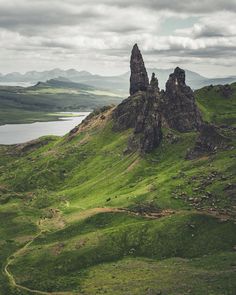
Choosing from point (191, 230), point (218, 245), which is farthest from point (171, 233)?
point (218, 245)

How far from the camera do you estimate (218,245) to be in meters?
142

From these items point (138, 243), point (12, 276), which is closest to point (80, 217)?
point (138, 243)

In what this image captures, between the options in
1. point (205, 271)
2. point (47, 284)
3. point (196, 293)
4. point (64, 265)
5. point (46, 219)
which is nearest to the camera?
point (196, 293)

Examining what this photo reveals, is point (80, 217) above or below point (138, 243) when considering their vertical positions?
above

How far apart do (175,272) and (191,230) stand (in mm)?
27197

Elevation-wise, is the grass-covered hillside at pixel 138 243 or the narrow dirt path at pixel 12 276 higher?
the grass-covered hillside at pixel 138 243

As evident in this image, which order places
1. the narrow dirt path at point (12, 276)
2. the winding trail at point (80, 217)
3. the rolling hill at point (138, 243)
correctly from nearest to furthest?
1. the rolling hill at point (138, 243)
2. the narrow dirt path at point (12, 276)
3. the winding trail at point (80, 217)

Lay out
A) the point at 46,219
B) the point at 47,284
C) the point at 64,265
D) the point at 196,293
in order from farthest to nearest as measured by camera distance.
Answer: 1. the point at 46,219
2. the point at 64,265
3. the point at 47,284
4. the point at 196,293

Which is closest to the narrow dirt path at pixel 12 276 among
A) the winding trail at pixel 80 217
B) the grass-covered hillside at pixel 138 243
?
the winding trail at pixel 80 217

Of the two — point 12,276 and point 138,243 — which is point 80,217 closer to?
point 138,243

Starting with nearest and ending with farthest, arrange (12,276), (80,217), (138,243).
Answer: (12,276) → (138,243) → (80,217)

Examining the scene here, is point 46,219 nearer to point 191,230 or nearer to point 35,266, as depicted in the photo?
point 35,266

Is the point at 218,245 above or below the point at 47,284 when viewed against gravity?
above

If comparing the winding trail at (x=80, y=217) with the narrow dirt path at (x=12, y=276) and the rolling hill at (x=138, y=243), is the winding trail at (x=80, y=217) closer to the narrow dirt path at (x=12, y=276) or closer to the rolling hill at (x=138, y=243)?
the narrow dirt path at (x=12, y=276)
